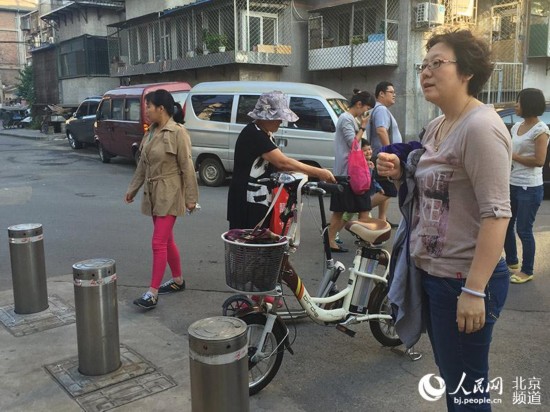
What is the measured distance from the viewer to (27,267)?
14.7 feet

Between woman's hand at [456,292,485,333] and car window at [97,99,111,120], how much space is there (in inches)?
564

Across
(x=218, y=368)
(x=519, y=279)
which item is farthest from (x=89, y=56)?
(x=218, y=368)

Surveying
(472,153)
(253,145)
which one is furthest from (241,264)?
(472,153)

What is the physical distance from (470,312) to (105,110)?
14.7 meters

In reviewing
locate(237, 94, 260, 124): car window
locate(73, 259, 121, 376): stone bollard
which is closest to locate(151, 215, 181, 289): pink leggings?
locate(73, 259, 121, 376): stone bollard

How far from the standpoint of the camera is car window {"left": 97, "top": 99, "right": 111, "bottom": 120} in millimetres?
15077

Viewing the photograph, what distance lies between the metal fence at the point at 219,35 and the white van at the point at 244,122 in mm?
7915

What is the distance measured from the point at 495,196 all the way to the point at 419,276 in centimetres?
51

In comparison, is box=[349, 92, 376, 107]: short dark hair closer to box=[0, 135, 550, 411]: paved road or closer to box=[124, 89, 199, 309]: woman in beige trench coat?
box=[0, 135, 550, 411]: paved road

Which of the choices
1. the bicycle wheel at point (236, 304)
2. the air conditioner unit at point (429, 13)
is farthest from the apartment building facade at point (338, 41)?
the bicycle wheel at point (236, 304)

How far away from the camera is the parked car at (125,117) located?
13.9 meters

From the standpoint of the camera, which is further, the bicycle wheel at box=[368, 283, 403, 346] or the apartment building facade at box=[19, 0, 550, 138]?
the apartment building facade at box=[19, 0, 550, 138]
